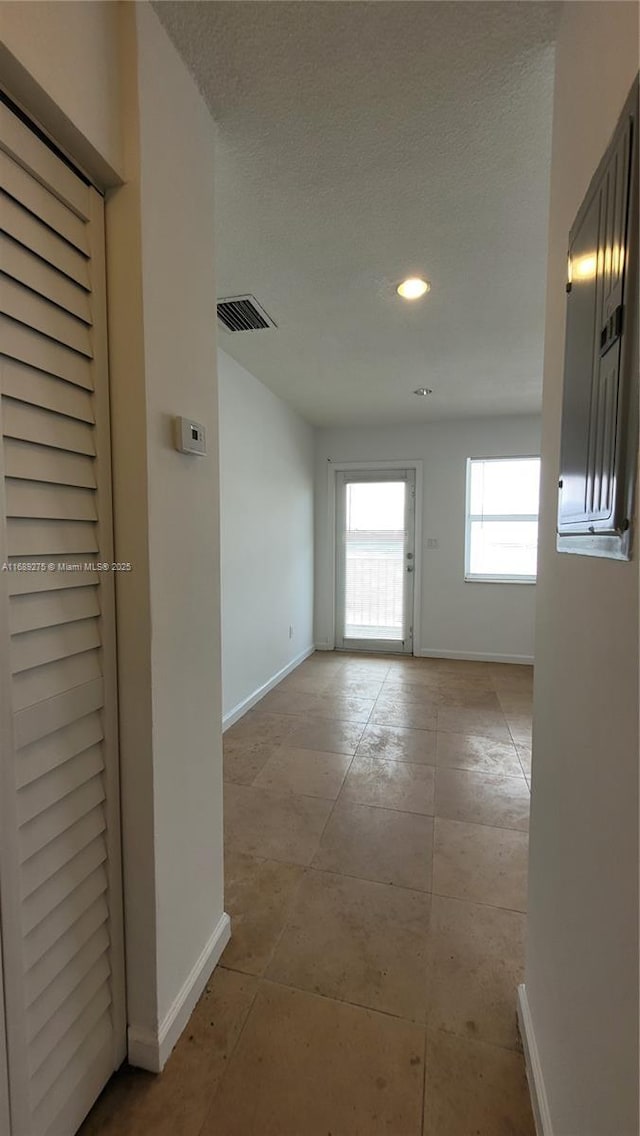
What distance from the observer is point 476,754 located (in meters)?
2.76

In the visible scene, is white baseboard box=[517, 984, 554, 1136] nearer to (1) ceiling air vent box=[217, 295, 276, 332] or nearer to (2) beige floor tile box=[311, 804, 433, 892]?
(2) beige floor tile box=[311, 804, 433, 892]

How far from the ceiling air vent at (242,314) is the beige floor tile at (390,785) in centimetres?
251

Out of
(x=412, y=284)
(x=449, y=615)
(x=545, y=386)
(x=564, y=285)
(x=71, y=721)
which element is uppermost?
(x=412, y=284)

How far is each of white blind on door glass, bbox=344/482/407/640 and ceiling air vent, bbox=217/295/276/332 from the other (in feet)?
8.56

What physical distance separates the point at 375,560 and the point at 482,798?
9.95 feet

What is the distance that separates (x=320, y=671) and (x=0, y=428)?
12.7ft

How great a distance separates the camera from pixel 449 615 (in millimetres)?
4867

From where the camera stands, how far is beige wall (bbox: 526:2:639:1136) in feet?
2.04

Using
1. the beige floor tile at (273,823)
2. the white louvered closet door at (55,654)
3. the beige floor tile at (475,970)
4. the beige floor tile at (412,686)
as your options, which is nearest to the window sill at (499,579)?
the beige floor tile at (412,686)

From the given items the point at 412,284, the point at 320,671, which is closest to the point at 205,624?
the point at 412,284

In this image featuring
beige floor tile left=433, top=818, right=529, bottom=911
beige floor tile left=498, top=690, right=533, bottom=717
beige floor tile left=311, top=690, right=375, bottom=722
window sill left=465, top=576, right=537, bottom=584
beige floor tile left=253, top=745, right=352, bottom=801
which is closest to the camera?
beige floor tile left=433, top=818, right=529, bottom=911

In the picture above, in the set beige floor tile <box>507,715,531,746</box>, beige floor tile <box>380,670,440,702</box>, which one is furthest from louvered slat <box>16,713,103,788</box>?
beige floor tile <box>380,670,440,702</box>

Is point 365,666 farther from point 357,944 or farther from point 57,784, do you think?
point 57,784

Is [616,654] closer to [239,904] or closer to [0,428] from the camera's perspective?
[0,428]
